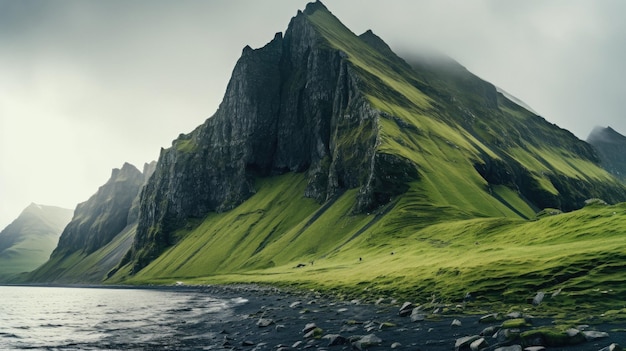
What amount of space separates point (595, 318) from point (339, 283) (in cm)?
5090

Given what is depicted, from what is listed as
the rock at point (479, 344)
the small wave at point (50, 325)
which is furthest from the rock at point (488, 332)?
the small wave at point (50, 325)

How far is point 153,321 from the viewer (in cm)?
5078

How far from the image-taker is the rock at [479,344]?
21.6 metres

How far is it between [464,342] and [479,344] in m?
1.23

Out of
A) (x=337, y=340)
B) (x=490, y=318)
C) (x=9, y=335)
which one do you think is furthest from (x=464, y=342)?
(x=9, y=335)

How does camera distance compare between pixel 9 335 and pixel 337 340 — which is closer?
pixel 337 340

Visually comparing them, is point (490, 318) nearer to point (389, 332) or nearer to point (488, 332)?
point (488, 332)

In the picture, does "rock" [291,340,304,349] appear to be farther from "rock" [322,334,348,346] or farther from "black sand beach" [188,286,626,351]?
"rock" [322,334,348,346]

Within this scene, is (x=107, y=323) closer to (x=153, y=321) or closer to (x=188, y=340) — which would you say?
(x=153, y=321)

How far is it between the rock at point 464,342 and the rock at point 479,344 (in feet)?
1.78

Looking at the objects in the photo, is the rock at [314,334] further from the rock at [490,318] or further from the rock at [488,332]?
the rock at [488,332]

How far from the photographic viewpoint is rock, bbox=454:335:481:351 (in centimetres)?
2259

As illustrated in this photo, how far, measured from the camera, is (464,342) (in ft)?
74.8

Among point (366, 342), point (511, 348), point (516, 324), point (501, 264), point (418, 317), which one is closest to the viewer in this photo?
point (511, 348)
